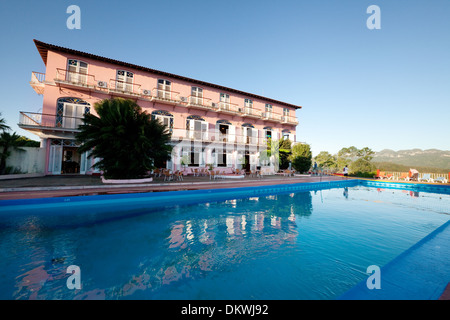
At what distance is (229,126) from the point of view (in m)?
18.7

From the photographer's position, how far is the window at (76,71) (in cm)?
1245

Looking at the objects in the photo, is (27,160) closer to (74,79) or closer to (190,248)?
(74,79)

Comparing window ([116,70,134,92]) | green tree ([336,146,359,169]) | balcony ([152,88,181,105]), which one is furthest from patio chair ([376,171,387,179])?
window ([116,70,134,92])

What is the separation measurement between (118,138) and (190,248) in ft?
25.3

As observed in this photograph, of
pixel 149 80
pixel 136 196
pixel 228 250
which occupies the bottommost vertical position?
pixel 228 250

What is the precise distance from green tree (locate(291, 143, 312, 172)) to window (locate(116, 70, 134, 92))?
56.0 ft

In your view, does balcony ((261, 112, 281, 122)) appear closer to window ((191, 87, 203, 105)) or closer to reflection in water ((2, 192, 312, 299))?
window ((191, 87, 203, 105))

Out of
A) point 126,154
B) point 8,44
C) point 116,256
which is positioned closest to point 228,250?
point 116,256

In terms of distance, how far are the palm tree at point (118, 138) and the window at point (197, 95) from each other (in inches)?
317

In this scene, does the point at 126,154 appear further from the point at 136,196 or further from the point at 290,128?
the point at 290,128

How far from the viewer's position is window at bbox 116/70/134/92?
46.3 feet

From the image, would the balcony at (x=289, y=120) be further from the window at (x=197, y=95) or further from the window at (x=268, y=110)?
the window at (x=197, y=95)

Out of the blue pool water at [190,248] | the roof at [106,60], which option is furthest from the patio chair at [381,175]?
the roof at [106,60]

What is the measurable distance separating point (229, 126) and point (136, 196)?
43.5ft
